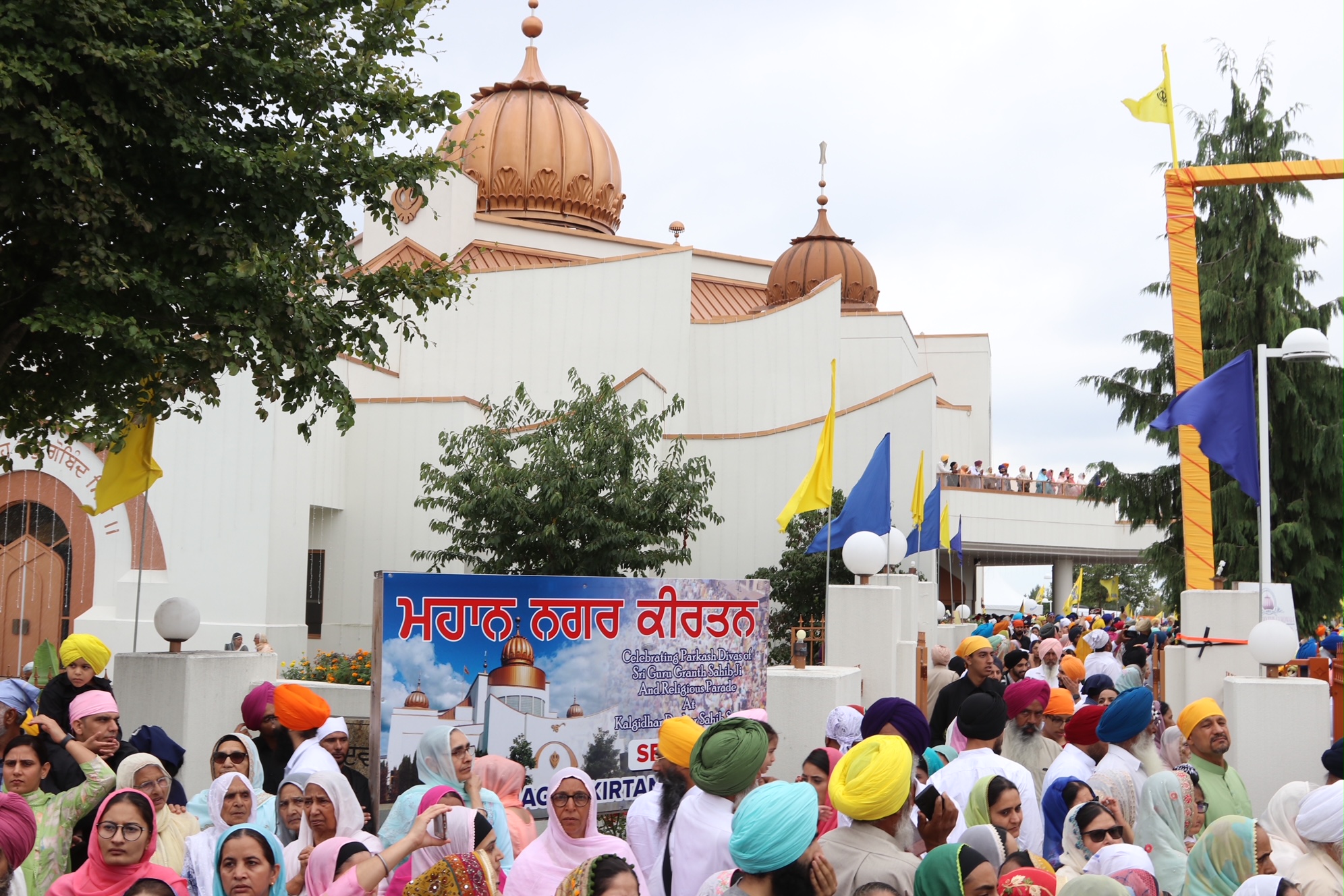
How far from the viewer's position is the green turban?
186 inches

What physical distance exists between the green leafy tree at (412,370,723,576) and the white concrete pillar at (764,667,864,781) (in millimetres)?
7659

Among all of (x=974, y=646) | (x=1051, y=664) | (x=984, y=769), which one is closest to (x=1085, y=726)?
(x=984, y=769)

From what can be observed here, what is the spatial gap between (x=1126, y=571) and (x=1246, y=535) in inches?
1579

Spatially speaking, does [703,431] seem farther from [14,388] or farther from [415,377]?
[14,388]

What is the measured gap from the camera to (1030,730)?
6.89 metres

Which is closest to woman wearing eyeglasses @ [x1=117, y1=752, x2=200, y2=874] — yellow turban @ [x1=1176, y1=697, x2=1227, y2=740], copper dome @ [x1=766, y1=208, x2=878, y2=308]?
yellow turban @ [x1=1176, y1=697, x2=1227, y2=740]

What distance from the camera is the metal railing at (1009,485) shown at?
109ft

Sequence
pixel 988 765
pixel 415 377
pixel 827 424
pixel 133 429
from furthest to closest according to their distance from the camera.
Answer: pixel 415 377 → pixel 827 424 → pixel 133 429 → pixel 988 765

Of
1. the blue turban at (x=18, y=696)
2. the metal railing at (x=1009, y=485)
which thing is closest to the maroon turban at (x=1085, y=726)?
the blue turban at (x=18, y=696)

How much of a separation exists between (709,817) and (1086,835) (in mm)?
1405

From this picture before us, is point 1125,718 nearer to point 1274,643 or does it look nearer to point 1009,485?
point 1274,643

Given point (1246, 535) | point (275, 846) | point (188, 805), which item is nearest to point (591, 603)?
point (188, 805)

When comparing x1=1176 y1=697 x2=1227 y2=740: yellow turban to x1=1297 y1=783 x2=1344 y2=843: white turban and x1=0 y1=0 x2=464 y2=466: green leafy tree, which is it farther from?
x1=0 y1=0 x2=464 y2=466: green leafy tree

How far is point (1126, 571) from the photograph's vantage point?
56.5m
